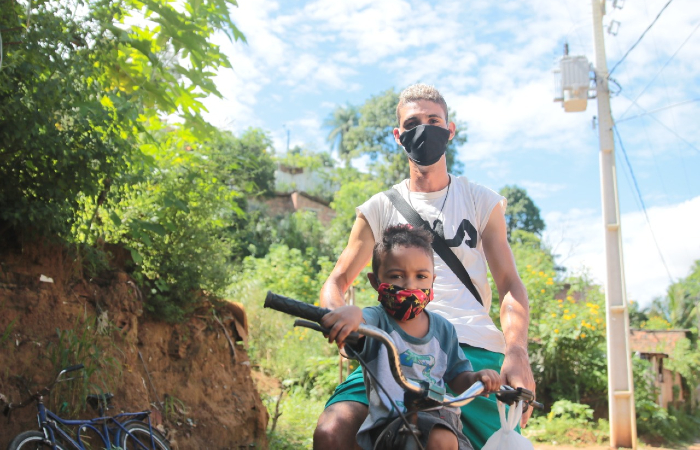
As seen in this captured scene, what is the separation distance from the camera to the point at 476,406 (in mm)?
2699

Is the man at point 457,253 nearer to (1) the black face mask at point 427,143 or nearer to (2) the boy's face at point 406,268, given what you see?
(1) the black face mask at point 427,143

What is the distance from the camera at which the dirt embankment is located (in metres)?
4.73

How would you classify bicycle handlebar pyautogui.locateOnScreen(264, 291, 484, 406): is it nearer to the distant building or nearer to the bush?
the bush

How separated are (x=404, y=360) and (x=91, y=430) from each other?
3.38 meters

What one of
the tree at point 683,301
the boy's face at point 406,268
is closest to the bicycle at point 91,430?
the boy's face at point 406,268

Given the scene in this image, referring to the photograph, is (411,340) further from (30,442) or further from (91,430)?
(91,430)

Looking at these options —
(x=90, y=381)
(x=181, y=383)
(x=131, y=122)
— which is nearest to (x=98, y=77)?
(x=131, y=122)

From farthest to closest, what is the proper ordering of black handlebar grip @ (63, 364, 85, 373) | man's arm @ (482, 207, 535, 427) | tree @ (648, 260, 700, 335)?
tree @ (648, 260, 700, 335) < black handlebar grip @ (63, 364, 85, 373) < man's arm @ (482, 207, 535, 427)

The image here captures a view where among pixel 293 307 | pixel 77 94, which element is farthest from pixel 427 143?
pixel 77 94

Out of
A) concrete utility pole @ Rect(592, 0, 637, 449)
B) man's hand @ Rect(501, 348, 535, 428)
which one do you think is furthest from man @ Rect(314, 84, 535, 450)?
concrete utility pole @ Rect(592, 0, 637, 449)

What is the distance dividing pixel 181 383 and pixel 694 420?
473 inches

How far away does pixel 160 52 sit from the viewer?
5430mm

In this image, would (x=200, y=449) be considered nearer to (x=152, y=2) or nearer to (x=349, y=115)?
(x=152, y=2)

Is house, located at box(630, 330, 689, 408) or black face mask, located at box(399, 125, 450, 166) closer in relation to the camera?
black face mask, located at box(399, 125, 450, 166)
